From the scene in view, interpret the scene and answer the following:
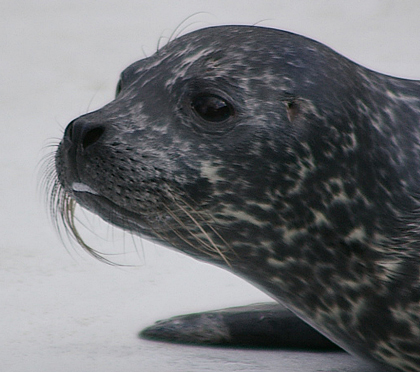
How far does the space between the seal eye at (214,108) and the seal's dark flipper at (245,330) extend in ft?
2.96

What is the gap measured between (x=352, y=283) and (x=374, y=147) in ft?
1.19

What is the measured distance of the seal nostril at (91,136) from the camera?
229 cm

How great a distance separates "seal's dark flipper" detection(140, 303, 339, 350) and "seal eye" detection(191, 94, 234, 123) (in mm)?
903

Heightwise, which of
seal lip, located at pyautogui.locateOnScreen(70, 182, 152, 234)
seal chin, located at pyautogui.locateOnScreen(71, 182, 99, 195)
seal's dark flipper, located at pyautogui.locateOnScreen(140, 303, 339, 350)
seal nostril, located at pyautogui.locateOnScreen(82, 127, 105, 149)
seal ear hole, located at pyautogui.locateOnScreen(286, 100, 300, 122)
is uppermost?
seal ear hole, located at pyautogui.locateOnScreen(286, 100, 300, 122)

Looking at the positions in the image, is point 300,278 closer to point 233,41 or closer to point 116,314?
point 233,41

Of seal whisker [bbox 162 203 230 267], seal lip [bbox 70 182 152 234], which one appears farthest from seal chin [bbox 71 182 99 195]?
seal whisker [bbox 162 203 230 267]

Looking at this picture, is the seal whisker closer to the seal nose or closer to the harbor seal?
the harbor seal

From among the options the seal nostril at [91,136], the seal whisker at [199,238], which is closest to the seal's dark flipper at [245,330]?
the seal whisker at [199,238]

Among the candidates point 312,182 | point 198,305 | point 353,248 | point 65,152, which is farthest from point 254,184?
point 198,305

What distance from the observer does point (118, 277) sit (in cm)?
371

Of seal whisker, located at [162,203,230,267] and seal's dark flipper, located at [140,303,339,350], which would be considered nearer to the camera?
seal whisker, located at [162,203,230,267]

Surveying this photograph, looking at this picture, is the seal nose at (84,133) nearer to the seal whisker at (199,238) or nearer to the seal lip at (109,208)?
the seal lip at (109,208)

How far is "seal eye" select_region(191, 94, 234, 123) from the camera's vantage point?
2.29 meters

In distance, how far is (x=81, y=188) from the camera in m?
2.33
